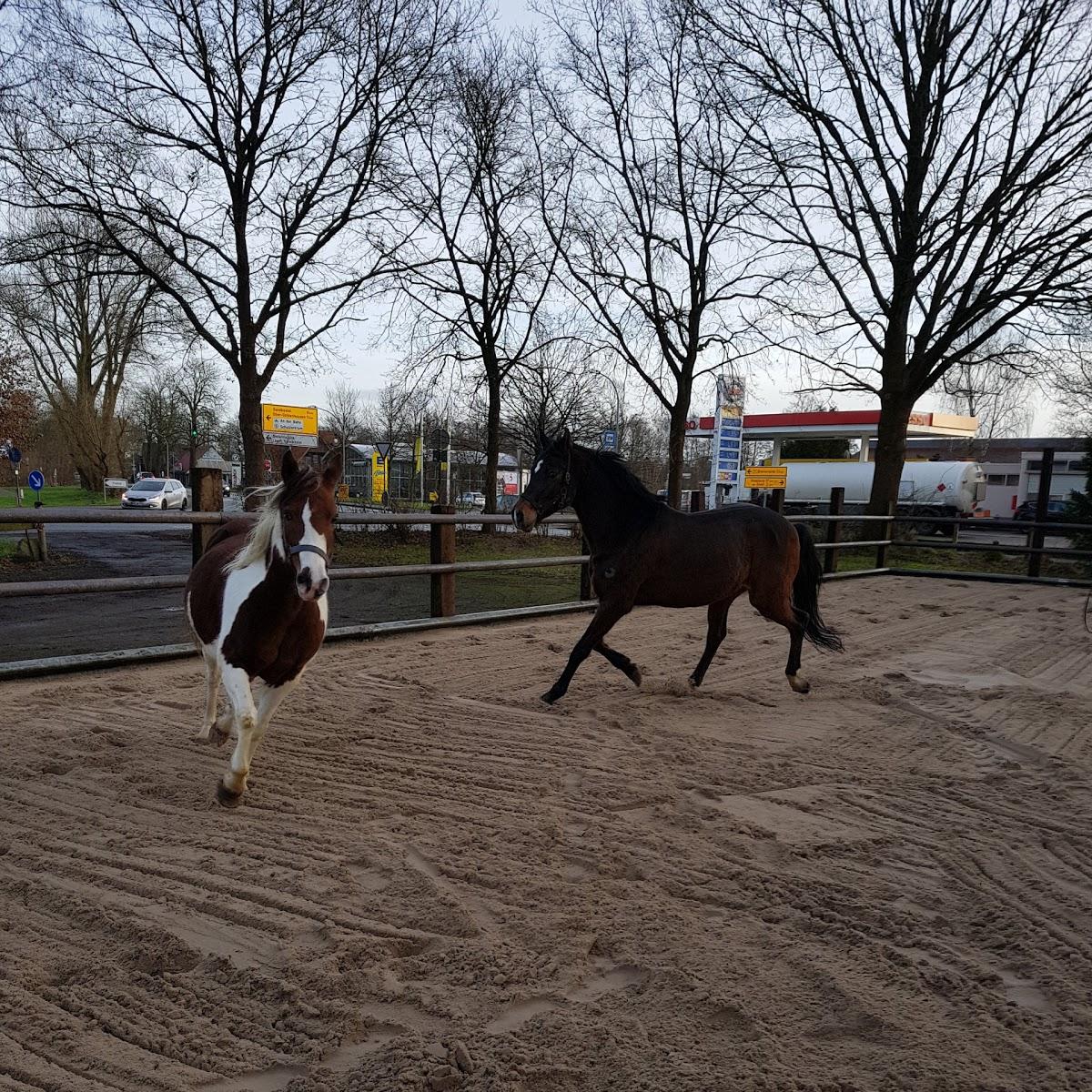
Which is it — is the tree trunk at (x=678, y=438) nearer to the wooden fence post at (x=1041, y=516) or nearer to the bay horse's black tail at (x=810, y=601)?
the wooden fence post at (x=1041, y=516)

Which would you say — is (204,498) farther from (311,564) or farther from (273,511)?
(311,564)

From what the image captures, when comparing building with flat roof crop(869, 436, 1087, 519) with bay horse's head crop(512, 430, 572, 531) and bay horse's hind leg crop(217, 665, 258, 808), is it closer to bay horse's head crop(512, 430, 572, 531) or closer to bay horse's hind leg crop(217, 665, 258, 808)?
bay horse's head crop(512, 430, 572, 531)

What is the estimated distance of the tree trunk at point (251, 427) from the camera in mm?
13195

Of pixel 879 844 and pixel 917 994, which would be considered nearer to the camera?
pixel 917 994

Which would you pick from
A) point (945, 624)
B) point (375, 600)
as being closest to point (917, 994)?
point (945, 624)

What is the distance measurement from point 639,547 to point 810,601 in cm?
162

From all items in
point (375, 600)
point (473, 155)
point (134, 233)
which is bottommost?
point (375, 600)

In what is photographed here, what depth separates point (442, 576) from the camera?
7.74 m

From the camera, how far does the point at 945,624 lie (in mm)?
8750

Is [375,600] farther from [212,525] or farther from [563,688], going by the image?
[563,688]

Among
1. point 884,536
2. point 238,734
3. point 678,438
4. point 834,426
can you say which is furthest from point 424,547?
point 834,426

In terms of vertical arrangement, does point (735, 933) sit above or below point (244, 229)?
below

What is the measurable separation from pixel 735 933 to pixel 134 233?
46.9ft

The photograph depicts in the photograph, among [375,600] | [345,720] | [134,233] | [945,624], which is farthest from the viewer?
[134,233]
